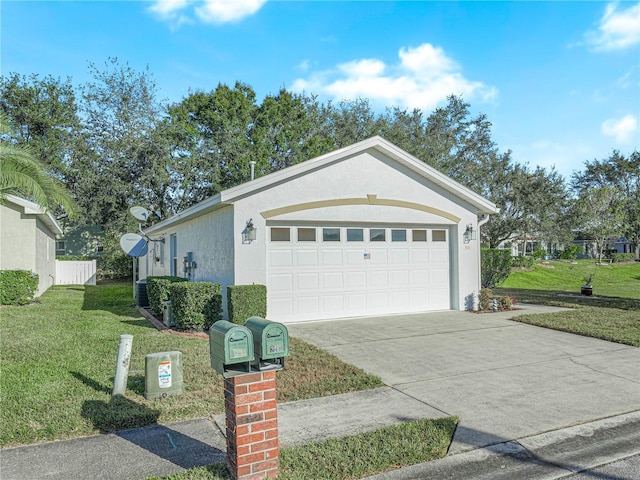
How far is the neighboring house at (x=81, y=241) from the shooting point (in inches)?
1209

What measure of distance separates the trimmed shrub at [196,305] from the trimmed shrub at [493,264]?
1292 centimetres

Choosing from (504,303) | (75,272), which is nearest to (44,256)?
(75,272)

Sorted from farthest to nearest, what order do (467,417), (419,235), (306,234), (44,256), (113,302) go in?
(44,256) → (113,302) → (419,235) → (306,234) → (467,417)

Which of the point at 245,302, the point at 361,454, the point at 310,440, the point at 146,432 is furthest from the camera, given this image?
the point at 245,302

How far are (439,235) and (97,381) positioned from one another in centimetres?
935

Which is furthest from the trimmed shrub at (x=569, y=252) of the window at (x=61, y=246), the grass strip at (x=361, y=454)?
the grass strip at (x=361, y=454)

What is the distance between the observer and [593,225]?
2684 centimetres

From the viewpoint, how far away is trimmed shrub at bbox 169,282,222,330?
31.5 ft

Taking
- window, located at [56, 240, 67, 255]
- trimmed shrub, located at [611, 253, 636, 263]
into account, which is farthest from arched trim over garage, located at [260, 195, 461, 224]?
trimmed shrub, located at [611, 253, 636, 263]

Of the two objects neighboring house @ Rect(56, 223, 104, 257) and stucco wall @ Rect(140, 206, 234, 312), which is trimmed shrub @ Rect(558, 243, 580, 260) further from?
neighboring house @ Rect(56, 223, 104, 257)

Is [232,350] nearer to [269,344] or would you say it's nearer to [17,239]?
[269,344]

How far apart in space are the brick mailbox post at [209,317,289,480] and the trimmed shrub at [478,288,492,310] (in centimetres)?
1027

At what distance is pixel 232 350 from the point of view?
3.40 meters

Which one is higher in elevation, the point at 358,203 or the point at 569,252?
the point at 358,203
